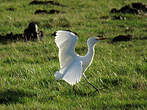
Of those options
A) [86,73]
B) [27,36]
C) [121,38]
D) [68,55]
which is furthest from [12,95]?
[121,38]

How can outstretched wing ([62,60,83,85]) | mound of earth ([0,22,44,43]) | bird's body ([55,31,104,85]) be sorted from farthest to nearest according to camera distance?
mound of earth ([0,22,44,43]) → bird's body ([55,31,104,85]) → outstretched wing ([62,60,83,85])

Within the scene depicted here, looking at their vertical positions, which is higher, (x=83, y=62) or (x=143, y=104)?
A: (x=83, y=62)

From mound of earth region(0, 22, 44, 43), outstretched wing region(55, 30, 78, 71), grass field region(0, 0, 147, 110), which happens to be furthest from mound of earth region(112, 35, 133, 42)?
outstretched wing region(55, 30, 78, 71)

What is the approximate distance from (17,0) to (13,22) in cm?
602

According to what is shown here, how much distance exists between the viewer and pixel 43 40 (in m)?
11.8

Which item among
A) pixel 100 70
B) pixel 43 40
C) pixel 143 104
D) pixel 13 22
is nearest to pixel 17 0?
pixel 13 22

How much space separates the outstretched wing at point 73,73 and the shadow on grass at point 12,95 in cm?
89

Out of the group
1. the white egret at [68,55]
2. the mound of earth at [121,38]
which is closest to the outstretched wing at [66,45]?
the white egret at [68,55]

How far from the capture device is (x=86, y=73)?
300 inches

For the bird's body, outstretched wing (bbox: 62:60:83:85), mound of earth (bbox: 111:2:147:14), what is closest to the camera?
outstretched wing (bbox: 62:60:83:85)

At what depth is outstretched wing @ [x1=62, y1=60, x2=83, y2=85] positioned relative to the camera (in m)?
5.45

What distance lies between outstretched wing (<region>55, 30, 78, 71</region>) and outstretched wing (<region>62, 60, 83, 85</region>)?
0.80 feet

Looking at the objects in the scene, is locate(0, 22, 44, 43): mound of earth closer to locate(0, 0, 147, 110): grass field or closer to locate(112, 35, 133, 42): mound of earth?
locate(0, 0, 147, 110): grass field

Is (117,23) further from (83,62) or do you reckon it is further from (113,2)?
(83,62)
